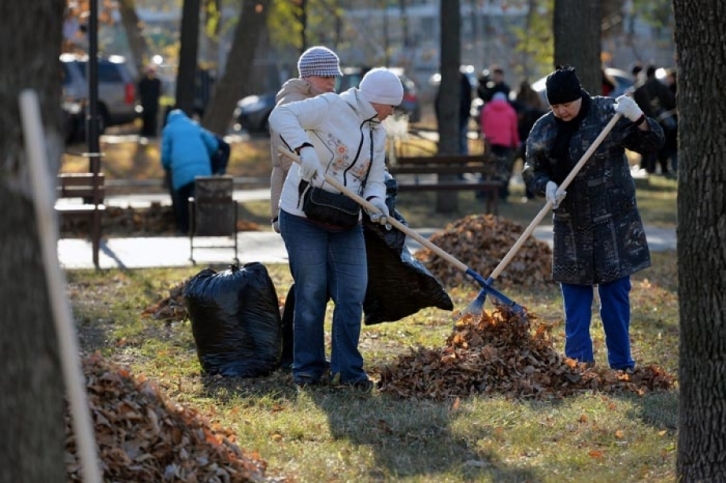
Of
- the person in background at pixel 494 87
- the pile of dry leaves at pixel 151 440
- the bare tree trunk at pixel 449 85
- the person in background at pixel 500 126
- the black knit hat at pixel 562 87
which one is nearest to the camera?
the pile of dry leaves at pixel 151 440

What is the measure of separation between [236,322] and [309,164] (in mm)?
1311

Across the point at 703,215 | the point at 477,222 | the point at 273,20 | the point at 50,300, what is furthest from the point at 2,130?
the point at 273,20

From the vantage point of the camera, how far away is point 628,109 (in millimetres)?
7594

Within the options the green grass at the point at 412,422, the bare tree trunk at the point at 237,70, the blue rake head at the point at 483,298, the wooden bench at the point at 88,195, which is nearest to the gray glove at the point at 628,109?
the blue rake head at the point at 483,298

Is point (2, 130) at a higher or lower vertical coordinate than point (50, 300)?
higher

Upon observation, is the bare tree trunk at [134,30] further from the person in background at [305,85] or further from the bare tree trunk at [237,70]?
the person in background at [305,85]

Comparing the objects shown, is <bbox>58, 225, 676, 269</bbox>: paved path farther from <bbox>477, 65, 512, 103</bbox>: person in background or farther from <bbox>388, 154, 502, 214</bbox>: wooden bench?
<bbox>477, 65, 512, 103</bbox>: person in background

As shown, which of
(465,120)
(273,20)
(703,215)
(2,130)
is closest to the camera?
(2,130)

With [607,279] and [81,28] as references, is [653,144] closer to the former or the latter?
[607,279]

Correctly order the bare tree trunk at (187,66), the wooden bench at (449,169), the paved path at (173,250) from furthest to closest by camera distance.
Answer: the bare tree trunk at (187,66)
the wooden bench at (449,169)
the paved path at (173,250)

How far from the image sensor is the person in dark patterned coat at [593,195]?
7738 mm

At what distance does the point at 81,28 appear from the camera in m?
24.1

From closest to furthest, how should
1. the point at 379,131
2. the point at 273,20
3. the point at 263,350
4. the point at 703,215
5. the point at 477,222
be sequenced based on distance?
1. the point at 703,215
2. the point at 379,131
3. the point at 263,350
4. the point at 477,222
5. the point at 273,20

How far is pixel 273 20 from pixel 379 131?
26.3 metres
